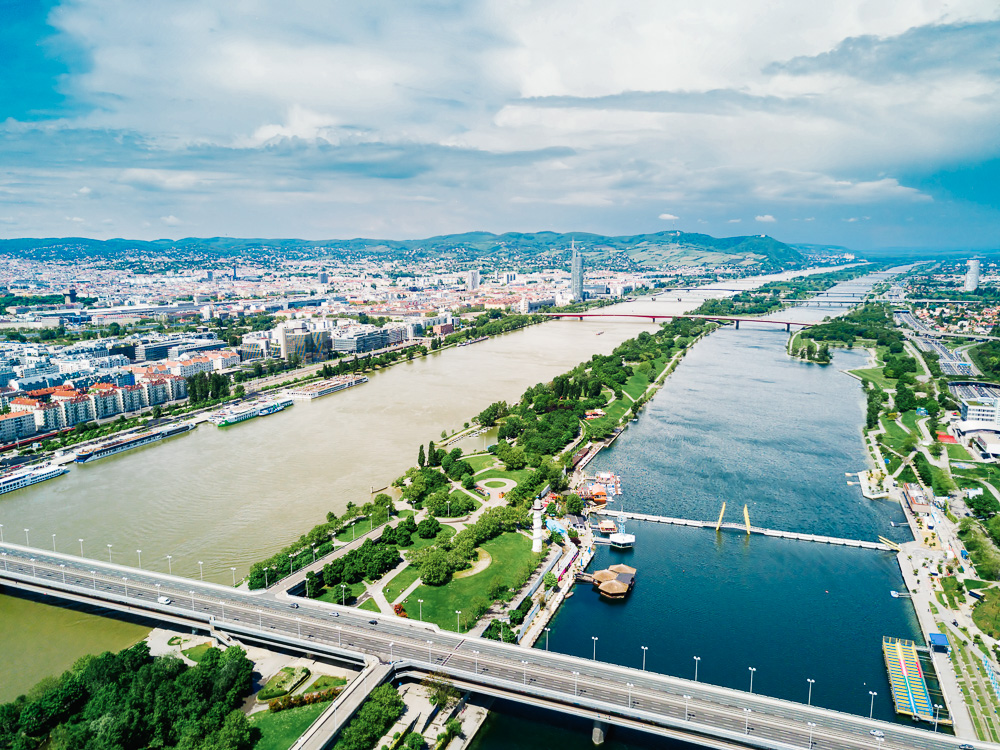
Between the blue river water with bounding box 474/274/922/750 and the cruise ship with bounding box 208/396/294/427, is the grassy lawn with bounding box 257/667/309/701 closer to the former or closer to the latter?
the blue river water with bounding box 474/274/922/750

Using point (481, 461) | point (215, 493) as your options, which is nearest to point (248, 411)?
point (215, 493)

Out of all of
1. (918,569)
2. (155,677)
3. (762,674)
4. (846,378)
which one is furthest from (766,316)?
(155,677)

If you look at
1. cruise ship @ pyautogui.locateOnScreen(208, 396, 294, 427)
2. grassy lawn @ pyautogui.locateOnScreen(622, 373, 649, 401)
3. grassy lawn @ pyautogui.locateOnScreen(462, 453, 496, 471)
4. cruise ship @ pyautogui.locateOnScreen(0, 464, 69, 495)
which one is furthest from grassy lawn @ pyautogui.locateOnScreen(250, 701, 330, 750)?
grassy lawn @ pyautogui.locateOnScreen(622, 373, 649, 401)

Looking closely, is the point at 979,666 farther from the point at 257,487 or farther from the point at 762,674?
the point at 257,487

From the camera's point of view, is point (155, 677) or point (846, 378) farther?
point (846, 378)

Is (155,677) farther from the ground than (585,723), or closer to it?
farther from the ground

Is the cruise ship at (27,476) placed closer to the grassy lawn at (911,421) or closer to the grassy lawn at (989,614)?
the grassy lawn at (989,614)
